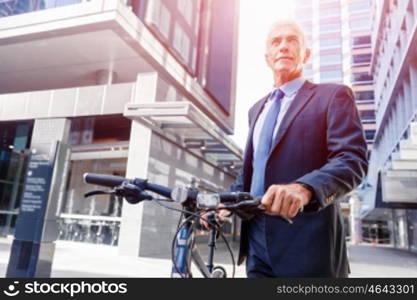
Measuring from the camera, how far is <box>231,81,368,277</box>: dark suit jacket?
148 cm

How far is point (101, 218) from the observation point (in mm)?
11445

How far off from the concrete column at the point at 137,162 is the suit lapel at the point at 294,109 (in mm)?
8965

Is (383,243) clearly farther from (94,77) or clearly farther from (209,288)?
(209,288)

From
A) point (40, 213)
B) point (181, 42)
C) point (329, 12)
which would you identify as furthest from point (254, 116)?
point (329, 12)

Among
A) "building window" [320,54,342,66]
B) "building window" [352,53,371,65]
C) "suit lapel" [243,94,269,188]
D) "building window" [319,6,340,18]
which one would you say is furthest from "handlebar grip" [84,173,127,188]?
"building window" [319,6,340,18]

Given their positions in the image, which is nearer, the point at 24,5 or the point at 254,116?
the point at 254,116

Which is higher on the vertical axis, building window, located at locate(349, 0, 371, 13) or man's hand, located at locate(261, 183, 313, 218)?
building window, located at locate(349, 0, 371, 13)

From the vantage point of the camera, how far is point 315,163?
1.62 m

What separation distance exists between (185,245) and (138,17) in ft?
37.8

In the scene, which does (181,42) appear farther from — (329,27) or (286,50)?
(329,27)

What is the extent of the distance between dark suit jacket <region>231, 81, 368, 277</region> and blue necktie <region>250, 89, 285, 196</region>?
0.21 feet

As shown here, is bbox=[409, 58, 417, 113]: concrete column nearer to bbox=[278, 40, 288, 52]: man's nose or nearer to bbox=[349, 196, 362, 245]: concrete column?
bbox=[278, 40, 288, 52]: man's nose

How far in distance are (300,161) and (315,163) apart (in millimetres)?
71

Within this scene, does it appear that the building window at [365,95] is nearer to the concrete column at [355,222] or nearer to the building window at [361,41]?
the building window at [361,41]
